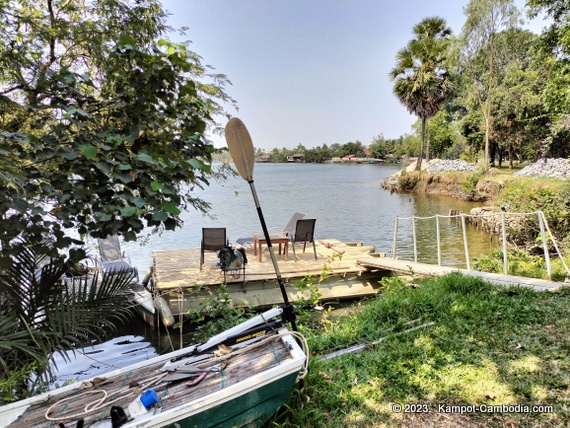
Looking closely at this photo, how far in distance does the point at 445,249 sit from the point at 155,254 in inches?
385

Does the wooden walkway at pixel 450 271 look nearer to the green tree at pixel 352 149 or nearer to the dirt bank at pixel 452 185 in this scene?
the dirt bank at pixel 452 185

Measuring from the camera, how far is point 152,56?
2250 mm

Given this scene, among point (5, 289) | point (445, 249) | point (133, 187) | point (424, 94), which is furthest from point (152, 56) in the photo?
point (424, 94)

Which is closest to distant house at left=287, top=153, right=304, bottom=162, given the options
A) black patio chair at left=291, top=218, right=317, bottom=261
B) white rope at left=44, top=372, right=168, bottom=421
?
black patio chair at left=291, top=218, right=317, bottom=261

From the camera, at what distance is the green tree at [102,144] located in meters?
2.00

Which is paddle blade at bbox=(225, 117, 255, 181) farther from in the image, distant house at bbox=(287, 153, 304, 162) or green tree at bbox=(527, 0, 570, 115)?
distant house at bbox=(287, 153, 304, 162)

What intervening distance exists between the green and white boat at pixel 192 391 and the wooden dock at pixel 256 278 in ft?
11.2

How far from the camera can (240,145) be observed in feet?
9.82

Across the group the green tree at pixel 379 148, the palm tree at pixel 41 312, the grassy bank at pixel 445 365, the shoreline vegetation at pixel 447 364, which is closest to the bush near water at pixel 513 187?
the shoreline vegetation at pixel 447 364

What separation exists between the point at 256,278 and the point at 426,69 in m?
25.3

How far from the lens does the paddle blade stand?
2963 mm

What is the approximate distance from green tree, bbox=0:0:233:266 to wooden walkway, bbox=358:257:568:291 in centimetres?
476

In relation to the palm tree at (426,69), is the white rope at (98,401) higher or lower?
lower

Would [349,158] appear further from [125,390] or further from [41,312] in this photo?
[125,390]
